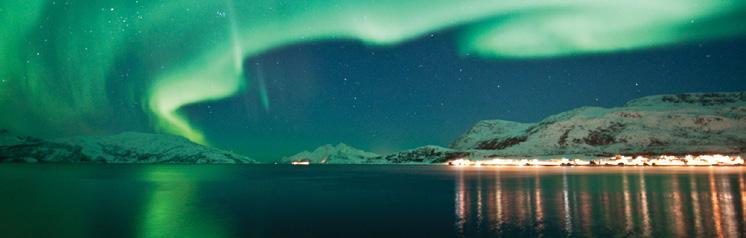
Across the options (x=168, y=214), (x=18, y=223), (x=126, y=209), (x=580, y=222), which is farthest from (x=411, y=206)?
(x=18, y=223)

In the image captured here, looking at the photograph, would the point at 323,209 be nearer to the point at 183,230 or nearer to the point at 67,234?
the point at 183,230

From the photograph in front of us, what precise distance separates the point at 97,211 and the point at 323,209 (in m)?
20.3

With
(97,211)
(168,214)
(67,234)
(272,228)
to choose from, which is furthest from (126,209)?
(272,228)

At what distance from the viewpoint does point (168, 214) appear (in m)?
43.6

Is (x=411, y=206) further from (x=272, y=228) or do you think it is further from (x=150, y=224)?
(x=150, y=224)

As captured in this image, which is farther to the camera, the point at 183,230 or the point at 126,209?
the point at 126,209

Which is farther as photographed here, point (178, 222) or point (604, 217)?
point (604, 217)

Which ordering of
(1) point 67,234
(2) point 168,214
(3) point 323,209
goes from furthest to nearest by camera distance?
1. (3) point 323,209
2. (2) point 168,214
3. (1) point 67,234

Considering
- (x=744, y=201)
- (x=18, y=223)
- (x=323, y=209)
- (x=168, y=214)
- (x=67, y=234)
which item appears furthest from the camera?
(x=744, y=201)

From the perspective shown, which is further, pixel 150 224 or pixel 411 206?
pixel 411 206

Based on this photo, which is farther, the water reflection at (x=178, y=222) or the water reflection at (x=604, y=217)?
the water reflection at (x=178, y=222)

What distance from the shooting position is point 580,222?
35.3m

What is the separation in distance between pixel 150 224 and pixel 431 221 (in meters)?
20.6

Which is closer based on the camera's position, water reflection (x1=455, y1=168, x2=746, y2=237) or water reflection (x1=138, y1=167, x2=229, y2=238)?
water reflection (x1=455, y1=168, x2=746, y2=237)
